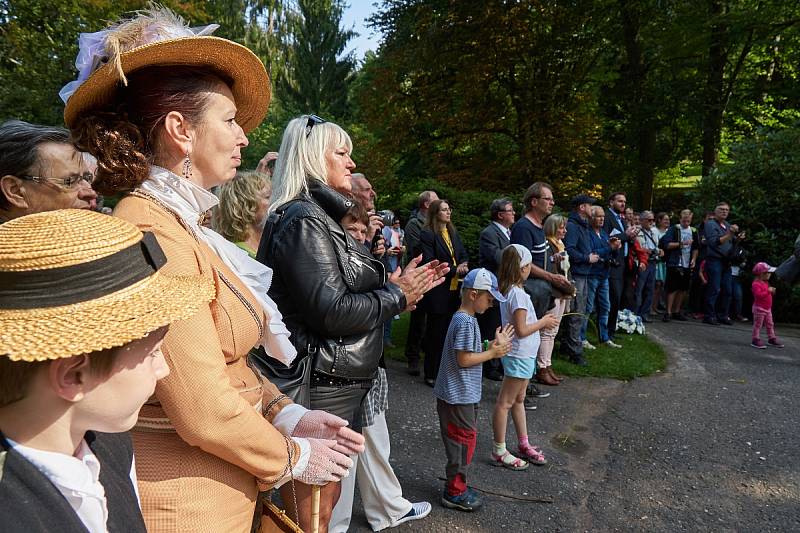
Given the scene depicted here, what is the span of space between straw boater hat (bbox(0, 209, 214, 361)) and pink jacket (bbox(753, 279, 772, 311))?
930cm

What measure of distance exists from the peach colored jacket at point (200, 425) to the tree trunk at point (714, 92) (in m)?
16.8

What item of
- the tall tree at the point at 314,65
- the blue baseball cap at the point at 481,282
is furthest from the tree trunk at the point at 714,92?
the tall tree at the point at 314,65

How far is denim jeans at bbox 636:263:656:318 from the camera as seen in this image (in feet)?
32.4

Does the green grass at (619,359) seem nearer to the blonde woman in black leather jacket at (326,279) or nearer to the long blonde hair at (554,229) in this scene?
the long blonde hair at (554,229)

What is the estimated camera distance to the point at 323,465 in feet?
5.08

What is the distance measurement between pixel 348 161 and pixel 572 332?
5397 millimetres

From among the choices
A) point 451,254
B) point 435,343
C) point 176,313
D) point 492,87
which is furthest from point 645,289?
point 176,313

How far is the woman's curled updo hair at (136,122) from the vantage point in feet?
4.84

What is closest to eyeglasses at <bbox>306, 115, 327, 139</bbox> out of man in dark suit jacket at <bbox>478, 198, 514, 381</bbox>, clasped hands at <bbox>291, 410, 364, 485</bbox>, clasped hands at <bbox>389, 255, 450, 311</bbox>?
clasped hands at <bbox>389, 255, 450, 311</bbox>

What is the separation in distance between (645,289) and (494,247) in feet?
17.6

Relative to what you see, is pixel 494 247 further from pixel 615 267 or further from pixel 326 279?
pixel 326 279

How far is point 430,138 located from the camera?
51.6 ft

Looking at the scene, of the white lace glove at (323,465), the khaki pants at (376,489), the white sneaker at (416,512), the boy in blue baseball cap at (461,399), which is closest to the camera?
the white lace glove at (323,465)

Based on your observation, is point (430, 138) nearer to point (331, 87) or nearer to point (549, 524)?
point (549, 524)
